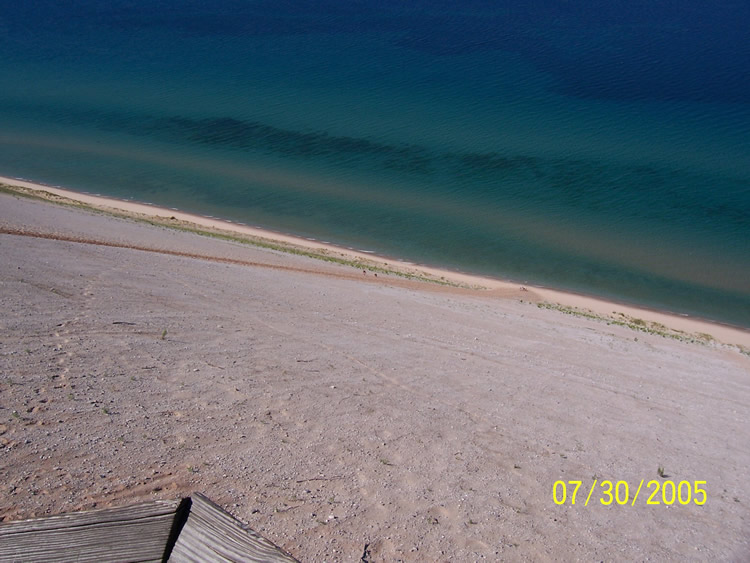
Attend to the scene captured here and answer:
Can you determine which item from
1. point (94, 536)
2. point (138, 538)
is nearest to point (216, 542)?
point (138, 538)

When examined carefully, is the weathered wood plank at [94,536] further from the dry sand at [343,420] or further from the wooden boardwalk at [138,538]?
the dry sand at [343,420]

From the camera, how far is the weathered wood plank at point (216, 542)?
Result: 1693 mm

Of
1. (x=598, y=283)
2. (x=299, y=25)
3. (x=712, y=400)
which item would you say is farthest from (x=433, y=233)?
(x=299, y=25)

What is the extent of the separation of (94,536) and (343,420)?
12.4 ft

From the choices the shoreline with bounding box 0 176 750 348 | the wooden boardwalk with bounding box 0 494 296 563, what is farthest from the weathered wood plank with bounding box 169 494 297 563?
the shoreline with bounding box 0 176 750 348

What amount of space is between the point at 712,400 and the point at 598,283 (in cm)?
1331

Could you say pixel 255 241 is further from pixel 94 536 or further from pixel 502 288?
pixel 94 536

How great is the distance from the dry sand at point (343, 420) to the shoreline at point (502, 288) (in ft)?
23.7

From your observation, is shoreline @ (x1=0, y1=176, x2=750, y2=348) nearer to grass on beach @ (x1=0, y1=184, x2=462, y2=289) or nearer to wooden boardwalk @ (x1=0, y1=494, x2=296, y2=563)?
grass on beach @ (x1=0, y1=184, x2=462, y2=289)

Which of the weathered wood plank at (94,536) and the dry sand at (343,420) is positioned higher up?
the weathered wood plank at (94,536)

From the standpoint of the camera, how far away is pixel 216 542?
175 centimetres

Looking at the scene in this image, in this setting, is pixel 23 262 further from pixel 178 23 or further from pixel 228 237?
pixel 178 23
